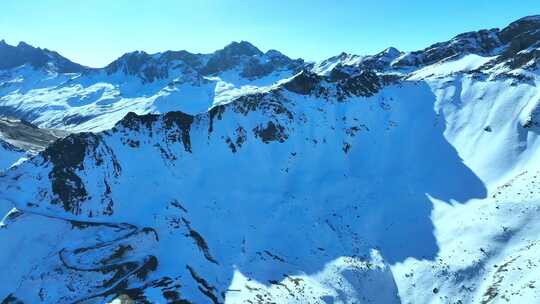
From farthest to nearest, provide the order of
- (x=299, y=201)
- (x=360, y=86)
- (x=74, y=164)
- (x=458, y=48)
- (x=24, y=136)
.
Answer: (x=458, y=48) → (x=24, y=136) → (x=360, y=86) → (x=299, y=201) → (x=74, y=164)

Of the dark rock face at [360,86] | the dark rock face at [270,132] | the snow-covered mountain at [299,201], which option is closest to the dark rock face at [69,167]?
the snow-covered mountain at [299,201]

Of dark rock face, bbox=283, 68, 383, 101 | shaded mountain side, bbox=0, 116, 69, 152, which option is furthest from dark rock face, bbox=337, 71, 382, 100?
shaded mountain side, bbox=0, 116, 69, 152

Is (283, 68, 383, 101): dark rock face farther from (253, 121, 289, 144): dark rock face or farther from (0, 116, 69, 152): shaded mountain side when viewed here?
(0, 116, 69, 152): shaded mountain side

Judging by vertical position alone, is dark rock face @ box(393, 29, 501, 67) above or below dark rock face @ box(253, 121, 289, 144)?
above

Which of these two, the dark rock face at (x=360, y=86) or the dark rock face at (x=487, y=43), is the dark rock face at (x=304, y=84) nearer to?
the dark rock face at (x=360, y=86)

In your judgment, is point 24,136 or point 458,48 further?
point 458,48

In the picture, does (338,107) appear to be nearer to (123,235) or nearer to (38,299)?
(123,235)

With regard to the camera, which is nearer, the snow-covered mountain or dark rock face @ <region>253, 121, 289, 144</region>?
the snow-covered mountain

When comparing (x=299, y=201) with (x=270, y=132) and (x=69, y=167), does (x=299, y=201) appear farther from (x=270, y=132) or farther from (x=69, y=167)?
(x=69, y=167)

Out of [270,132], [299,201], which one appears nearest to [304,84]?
[270,132]
